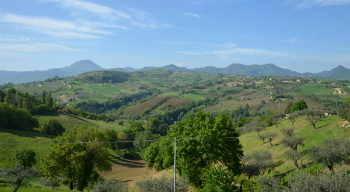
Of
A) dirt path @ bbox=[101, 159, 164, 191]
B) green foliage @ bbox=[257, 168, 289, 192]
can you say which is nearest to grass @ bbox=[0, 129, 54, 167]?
dirt path @ bbox=[101, 159, 164, 191]

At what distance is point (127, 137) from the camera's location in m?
122

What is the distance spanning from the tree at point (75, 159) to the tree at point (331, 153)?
1255 inches

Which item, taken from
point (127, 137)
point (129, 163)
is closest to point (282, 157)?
point (129, 163)

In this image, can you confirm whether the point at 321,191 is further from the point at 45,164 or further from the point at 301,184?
the point at 45,164

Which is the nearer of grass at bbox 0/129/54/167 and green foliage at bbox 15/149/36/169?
green foliage at bbox 15/149/36/169

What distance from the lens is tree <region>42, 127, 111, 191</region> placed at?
3691cm

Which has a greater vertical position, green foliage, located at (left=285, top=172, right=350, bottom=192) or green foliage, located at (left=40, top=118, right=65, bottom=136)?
green foliage, located at (left=285, top=172, right=350, bottom=192)

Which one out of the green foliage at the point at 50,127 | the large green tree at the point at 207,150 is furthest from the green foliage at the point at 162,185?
the green foliage at the point at 50,127

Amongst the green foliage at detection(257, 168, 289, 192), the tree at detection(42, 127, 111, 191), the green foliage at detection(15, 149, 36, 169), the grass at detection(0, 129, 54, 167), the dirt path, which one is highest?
the green foliage at detection(257, 168, 289, 192)

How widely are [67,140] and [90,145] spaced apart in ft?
12.3

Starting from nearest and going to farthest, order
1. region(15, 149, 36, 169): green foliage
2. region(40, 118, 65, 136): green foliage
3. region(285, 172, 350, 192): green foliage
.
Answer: region(285, 172, 350, 192): green foliage → region(15, 149, 36, 169): green foliage → region(40, 118, 65, 136): green foliage

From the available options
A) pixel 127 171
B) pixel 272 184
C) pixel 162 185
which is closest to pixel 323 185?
pixel 272 184

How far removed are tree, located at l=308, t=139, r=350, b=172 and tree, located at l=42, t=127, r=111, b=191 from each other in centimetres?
3188

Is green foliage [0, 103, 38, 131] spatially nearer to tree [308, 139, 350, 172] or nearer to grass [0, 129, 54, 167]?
grass [0, 129, 54, 167]
